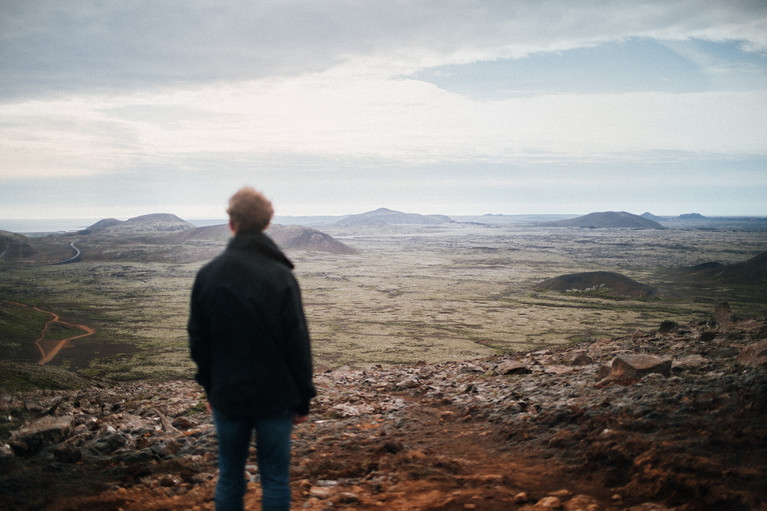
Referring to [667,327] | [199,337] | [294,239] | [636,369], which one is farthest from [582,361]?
[294,239]

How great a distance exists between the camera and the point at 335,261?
10825cm

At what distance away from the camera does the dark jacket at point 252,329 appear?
10.1ft

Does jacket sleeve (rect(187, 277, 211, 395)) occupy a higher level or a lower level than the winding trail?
higher

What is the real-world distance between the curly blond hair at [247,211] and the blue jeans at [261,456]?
1364 millimetres

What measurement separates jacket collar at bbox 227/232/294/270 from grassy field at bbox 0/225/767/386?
21787 millimetres

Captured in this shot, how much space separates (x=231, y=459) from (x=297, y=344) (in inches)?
39.5

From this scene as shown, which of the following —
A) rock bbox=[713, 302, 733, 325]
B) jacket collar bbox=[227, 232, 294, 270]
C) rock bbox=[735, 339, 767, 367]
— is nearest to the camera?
jacket collar bbox=[227, 232, 294, 270]

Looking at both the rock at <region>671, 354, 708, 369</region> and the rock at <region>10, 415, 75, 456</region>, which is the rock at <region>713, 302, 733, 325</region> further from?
the rock at <region>10, 415, 75, 456</region>

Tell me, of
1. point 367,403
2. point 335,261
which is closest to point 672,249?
point 335,261

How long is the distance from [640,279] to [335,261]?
211 feet

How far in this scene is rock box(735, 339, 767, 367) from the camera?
7.12 m

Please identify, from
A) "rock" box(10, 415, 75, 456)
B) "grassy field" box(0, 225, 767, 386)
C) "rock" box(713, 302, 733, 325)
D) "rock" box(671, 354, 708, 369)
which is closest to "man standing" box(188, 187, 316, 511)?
"rock" box(10, 415, 75, 456)

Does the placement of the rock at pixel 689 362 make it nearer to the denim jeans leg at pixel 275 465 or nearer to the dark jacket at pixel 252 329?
the denim jeans leg at pixel 275 465

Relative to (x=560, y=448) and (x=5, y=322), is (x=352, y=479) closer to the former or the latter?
(x=560, y=448)
